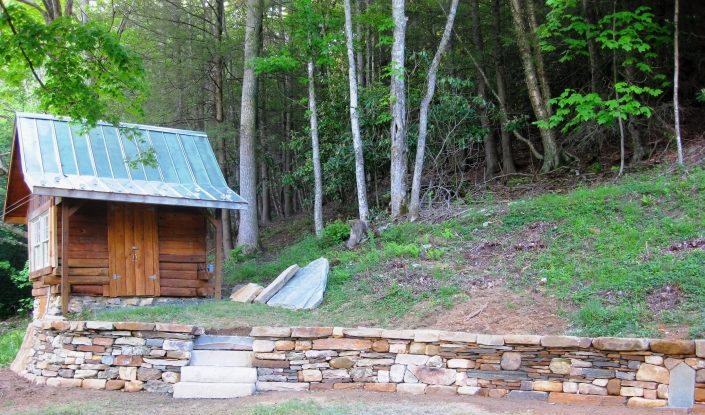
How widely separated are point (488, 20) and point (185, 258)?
12.3 m

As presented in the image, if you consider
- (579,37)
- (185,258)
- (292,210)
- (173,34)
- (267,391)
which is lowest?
(267,391)

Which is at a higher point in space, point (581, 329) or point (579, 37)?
point (579, 37)

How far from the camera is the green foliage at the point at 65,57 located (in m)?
8.67

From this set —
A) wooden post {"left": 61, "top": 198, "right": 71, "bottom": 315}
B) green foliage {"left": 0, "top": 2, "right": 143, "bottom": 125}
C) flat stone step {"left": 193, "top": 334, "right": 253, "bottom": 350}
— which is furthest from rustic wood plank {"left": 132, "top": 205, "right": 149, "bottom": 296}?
flat stone step {"left": 193, "top": 334, "right": 253, "bottom": 350}

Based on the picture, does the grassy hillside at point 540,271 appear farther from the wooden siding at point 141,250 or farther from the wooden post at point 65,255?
the wooden siding at point 141,250

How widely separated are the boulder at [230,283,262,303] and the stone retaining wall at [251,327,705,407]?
10.2 feet

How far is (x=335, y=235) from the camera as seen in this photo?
44.4 feet

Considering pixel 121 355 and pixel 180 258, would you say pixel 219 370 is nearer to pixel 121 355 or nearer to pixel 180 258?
pixel 121 355

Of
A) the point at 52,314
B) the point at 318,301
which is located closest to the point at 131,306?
the point at 52,314

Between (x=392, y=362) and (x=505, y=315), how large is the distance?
1.69 metres

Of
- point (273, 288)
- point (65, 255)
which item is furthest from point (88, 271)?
point (273, 288)

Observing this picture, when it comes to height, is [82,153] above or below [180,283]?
above

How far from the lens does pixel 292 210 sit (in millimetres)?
24797

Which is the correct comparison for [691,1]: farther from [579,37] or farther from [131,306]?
[131,306]
